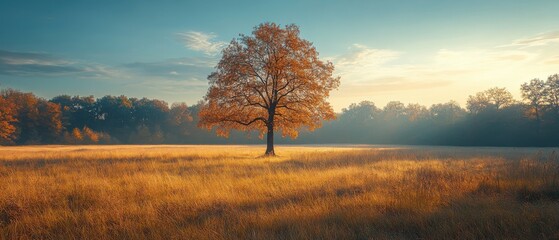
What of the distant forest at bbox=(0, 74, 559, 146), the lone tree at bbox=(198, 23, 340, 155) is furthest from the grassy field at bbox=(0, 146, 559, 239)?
the distant forest at bbox=(0, 74, 559, 146)

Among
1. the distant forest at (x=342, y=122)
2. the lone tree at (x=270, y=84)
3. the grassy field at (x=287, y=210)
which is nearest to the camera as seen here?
the grassy field at (x=287, y=210)

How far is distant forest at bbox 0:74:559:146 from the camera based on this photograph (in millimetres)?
64500

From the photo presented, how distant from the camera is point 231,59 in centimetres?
2622

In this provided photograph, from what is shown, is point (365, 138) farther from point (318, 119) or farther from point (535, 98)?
point (318, 119)

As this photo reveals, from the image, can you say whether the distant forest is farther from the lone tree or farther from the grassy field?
the grassy field

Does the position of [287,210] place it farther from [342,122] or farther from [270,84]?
[342,122]

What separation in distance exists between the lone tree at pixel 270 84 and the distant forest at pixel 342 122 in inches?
749

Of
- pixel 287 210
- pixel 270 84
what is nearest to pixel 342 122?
pixel 270 84

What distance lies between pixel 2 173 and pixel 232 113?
15.8 m

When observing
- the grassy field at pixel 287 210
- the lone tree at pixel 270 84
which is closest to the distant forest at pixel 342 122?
the lone tree at pixel 270 84

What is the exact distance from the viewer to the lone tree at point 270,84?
26281 millimetres

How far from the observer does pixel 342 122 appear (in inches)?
4151

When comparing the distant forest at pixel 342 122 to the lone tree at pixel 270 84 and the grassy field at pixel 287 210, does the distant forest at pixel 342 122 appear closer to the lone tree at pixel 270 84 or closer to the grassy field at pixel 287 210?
the lone tree at pixel 270 84

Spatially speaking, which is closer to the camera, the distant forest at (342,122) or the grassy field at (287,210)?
the grassy field at (287,210)
